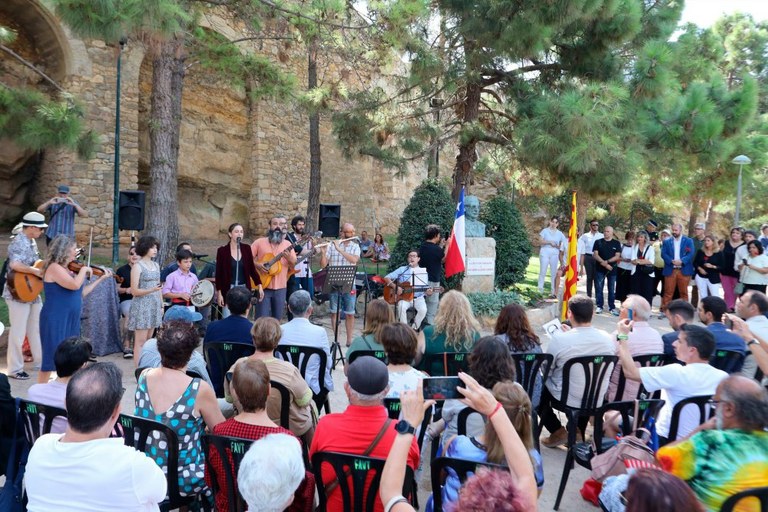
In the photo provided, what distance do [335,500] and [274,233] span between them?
15.5 ft

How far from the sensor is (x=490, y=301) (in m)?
8.31

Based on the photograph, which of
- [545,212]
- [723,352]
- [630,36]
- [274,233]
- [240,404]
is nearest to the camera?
[240,404]

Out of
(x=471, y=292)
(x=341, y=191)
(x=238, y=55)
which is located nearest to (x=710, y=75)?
(x=471, y=292)

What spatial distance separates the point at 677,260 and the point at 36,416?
9.15 meters

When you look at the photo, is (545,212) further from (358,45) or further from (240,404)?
(240,404)

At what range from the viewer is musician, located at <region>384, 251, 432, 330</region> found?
6891 mm

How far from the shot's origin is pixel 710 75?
35.7 feet

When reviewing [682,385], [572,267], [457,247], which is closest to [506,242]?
[572,267]

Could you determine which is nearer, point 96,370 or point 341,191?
point 96,370

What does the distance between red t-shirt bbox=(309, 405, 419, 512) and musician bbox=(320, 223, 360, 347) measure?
4570 millimetres

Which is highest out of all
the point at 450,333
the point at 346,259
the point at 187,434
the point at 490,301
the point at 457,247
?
the point at 457,247

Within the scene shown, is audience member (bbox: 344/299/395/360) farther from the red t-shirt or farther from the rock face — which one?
the rock face

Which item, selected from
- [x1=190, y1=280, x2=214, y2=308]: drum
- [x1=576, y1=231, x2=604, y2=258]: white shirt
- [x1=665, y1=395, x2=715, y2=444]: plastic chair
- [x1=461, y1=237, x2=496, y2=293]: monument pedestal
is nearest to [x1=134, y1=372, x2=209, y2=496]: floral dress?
[x1=665, y1=395, x2=715, y2=444]: plastic chair

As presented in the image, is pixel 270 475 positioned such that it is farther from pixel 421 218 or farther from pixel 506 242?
pixel 506 242
